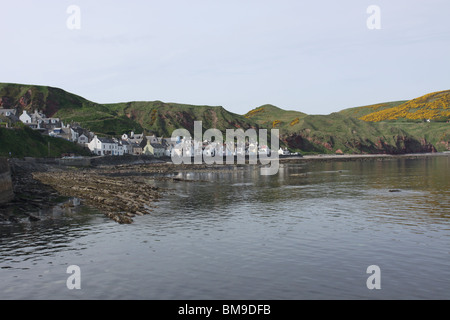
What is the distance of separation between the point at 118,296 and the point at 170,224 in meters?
17.8

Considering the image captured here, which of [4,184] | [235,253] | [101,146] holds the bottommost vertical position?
[235,253]

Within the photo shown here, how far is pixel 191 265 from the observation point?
24531mm

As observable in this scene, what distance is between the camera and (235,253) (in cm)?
2744

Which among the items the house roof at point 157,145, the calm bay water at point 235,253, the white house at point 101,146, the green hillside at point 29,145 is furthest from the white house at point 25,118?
the calm bay water at point 235,253

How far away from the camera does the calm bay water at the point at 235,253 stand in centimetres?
2039

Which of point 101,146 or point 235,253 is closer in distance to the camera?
point 235,253

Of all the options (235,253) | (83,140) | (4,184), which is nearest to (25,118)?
(83,140)

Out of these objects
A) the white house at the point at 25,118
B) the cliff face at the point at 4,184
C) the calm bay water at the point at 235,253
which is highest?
the white house at the point at 25,118

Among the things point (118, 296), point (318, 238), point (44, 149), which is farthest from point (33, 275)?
point (44, 149)

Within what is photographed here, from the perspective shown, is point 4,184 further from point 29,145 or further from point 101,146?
point 101,146

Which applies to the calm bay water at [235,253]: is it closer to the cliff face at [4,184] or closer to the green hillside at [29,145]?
the cliff face at [4,184]

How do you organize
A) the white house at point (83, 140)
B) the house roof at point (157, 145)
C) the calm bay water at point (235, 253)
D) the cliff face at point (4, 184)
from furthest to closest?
→ the house roof at point (157, 145) → the white house at point (83, 140) → the cliff face at point (4, 184) → the calm bay water at point (235, 253)

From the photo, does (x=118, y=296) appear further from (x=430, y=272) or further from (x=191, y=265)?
(x=430, y=272)

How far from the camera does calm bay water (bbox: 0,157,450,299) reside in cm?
2039
